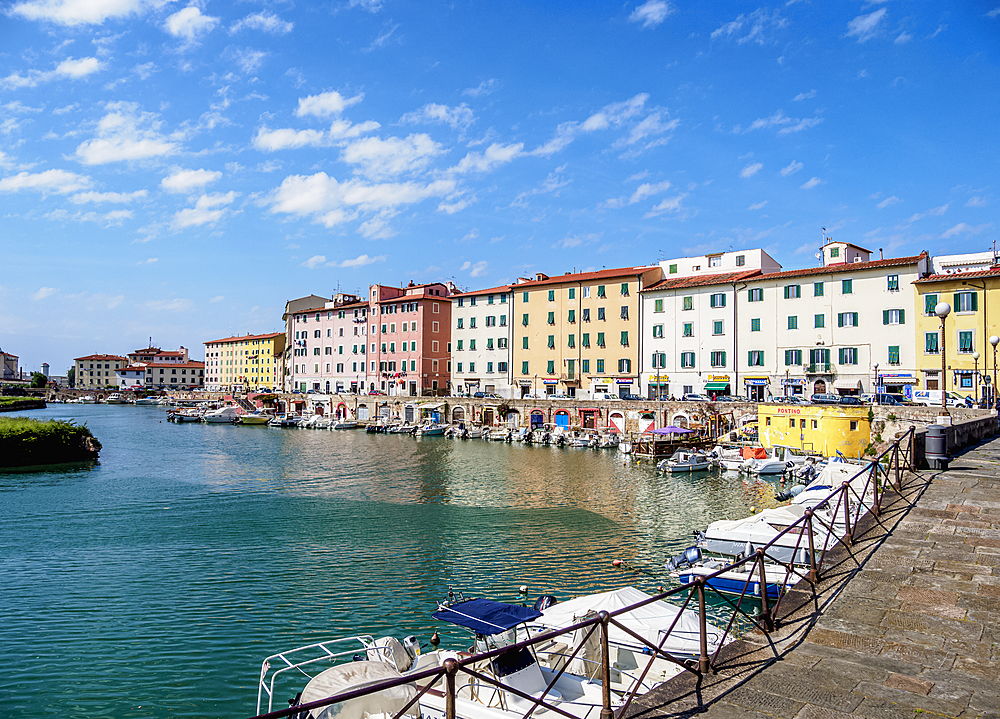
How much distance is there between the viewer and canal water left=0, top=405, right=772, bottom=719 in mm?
12992

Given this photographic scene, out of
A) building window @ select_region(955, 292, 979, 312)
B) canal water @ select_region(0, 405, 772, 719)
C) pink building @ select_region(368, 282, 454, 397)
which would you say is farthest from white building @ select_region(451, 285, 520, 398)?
building window @ select_region(955, 292, 979, 312)

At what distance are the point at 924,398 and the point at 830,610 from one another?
47.5 meters

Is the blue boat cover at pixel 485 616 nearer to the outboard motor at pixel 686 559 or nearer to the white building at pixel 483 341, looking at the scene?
the outboard motor at pixel 686 559

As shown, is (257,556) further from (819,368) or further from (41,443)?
(819,368)

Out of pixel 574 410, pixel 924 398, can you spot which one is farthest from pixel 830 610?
pixel 574 410

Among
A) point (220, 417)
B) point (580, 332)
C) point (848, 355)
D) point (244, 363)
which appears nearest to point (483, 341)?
point (580, 332)

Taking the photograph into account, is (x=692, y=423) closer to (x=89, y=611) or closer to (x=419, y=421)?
(x=419, y=421)

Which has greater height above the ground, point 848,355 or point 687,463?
point 848,355

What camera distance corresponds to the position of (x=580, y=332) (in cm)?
7131

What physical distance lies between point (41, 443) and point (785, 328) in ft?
200

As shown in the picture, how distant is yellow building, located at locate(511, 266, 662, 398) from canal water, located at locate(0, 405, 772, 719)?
24832mm

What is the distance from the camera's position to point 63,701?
11711mm

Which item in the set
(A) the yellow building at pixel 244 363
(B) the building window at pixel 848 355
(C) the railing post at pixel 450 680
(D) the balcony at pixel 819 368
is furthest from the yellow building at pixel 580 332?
(A) the yellow building at pixel 244 363

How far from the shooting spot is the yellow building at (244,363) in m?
139
